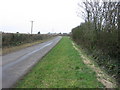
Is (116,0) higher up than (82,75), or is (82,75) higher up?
(116,0)

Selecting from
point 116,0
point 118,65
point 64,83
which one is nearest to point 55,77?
point 64,83

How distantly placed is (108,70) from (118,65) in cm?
96

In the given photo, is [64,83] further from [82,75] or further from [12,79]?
[12,79]

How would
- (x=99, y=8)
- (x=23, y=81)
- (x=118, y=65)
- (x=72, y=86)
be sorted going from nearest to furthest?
(x=72, y=86)
(x=23, y=81)
(x=118, y=65)
(x=99, y=8)

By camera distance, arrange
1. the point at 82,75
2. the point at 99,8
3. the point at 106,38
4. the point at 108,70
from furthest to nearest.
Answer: the point at 99,8 < the point at 106,38 < the point at 108,70 < the point at 82,75

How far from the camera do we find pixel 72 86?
800 cm

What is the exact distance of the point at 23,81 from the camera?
9180 millimetres

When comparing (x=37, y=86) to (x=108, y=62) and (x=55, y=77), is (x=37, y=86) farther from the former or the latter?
(x=108, y=62)

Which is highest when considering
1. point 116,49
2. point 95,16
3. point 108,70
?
point 95,16

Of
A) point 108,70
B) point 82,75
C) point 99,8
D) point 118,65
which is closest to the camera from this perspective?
point 82,75

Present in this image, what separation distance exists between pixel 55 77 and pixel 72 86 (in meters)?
1.86

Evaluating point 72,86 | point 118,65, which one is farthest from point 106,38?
point 72,86

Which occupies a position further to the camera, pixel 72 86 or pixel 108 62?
pixel 108 62

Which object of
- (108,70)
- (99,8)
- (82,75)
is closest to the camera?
(82,75)
